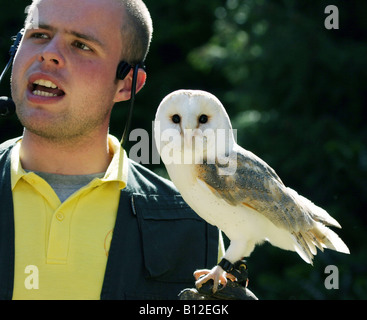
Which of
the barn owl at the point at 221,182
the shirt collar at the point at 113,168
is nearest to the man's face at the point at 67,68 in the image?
the shirt collar at the point at 113,168

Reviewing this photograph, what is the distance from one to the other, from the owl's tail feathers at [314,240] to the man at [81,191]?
0.37 meters

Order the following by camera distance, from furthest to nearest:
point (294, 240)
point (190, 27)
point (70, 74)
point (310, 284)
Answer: point (190, 27) → point (310, 284) → point (70, 74) → point (294, 240)

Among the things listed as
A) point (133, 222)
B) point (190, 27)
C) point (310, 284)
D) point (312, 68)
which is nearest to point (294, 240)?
point (133, 222)

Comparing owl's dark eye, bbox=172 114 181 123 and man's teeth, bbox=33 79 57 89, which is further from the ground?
man's teeth, bbox=33 79 57 89

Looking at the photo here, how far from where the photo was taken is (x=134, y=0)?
173 cm

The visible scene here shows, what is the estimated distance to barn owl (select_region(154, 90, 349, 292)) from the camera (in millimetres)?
1318

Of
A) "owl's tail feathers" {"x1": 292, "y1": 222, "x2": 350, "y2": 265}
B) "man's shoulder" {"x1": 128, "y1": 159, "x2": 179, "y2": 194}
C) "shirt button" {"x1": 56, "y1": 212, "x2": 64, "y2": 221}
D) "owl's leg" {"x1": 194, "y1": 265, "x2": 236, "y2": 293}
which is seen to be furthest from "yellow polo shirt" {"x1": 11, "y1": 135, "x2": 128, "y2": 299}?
"owl's tail feathers" {"x1": 292, "y1": 222, "x2": 350, "y2": 265}

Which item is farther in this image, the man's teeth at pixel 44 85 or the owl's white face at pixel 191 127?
the man's teeth at pixel 44 85

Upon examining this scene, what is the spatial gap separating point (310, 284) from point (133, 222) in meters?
Result: 2.08

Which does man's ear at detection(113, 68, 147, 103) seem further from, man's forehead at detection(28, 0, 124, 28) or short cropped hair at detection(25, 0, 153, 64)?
man's forehead at detection(28, 0, 124, 28)

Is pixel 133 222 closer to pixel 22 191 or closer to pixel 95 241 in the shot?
pixel 95 241

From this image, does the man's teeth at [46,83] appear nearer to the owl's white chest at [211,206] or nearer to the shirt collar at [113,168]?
the shirt collar at [113,168]

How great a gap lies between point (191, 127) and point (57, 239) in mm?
511

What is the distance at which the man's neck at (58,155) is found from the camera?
1.63 meters
